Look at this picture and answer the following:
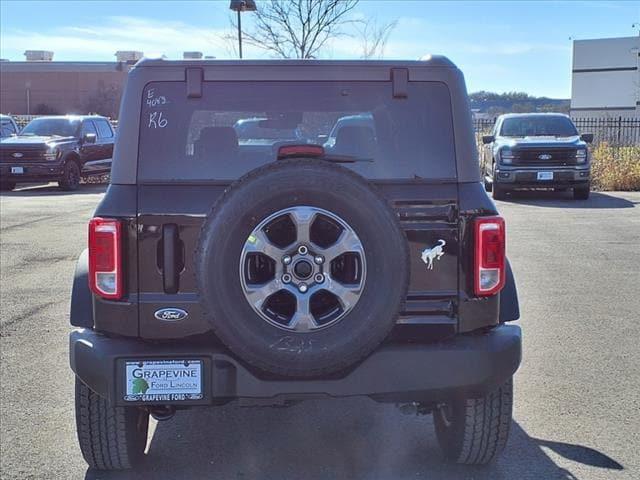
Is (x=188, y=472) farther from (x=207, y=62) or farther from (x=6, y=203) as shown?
(x=6, y=203)

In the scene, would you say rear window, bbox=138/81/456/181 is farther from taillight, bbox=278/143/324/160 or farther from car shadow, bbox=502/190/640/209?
car shadow, bbox=502/190/640/209

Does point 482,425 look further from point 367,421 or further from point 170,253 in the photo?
point 170,253

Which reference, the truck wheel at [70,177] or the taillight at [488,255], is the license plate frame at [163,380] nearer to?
the taillight at [488,255]

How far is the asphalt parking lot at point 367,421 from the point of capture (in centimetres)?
414

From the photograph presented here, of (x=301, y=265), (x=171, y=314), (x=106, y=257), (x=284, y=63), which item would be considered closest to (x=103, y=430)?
(x=171, y=314)

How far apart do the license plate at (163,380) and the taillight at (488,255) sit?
48.4 inches

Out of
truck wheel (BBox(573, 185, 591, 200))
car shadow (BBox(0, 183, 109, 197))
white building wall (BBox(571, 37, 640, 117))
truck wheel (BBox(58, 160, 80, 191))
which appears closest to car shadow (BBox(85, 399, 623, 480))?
truck wheel (BBox(573, 185, 591, 200))

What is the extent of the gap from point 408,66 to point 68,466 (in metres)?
2.51

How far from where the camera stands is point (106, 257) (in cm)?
355

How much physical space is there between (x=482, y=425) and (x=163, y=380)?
1.50m

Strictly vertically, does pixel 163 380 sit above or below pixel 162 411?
above

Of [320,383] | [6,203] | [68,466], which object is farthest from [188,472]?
[6,203]

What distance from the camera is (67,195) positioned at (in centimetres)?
1898

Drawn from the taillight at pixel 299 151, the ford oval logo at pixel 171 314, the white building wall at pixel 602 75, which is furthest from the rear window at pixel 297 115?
the white building wall at pixel 602 75
